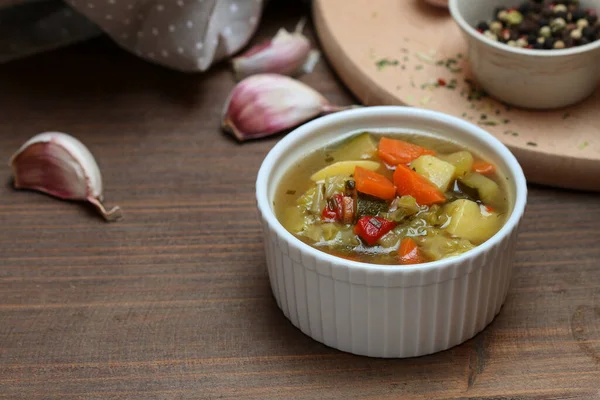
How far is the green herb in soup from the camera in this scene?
139cm

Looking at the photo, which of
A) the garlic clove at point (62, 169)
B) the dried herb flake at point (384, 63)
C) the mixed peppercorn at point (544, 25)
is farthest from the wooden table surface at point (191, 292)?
the mixed peppercorn at point (544, 25)

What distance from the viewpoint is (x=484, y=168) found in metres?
1.54

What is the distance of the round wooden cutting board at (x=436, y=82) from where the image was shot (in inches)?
69.9

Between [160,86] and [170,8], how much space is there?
0.22 metres

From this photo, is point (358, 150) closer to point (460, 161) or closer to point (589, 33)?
point (460, 161)

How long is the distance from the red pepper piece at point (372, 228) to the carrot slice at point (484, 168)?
0.24m

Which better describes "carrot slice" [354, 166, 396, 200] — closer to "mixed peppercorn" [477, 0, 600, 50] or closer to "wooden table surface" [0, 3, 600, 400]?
"wooden table surface" [0, 3, 600, 400]

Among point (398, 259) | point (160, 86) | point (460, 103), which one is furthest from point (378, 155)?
point (160, 86)

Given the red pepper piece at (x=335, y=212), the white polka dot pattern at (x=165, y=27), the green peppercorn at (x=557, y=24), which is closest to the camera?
the red pepper piece at (x=335, y=212)

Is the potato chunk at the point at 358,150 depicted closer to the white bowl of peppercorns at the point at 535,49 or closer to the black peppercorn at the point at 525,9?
the white bowl of peppercorns at the point at 535,49

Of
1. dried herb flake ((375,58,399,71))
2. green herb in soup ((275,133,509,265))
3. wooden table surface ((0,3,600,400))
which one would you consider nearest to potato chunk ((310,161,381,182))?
green herb in soup ((275,133,509,265))

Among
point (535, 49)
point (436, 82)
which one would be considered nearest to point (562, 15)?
point (535, 49)

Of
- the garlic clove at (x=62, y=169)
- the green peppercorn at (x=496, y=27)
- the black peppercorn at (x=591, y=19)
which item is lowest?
the garlic clove at (x=62, y=169)

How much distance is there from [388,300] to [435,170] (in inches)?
11.1
